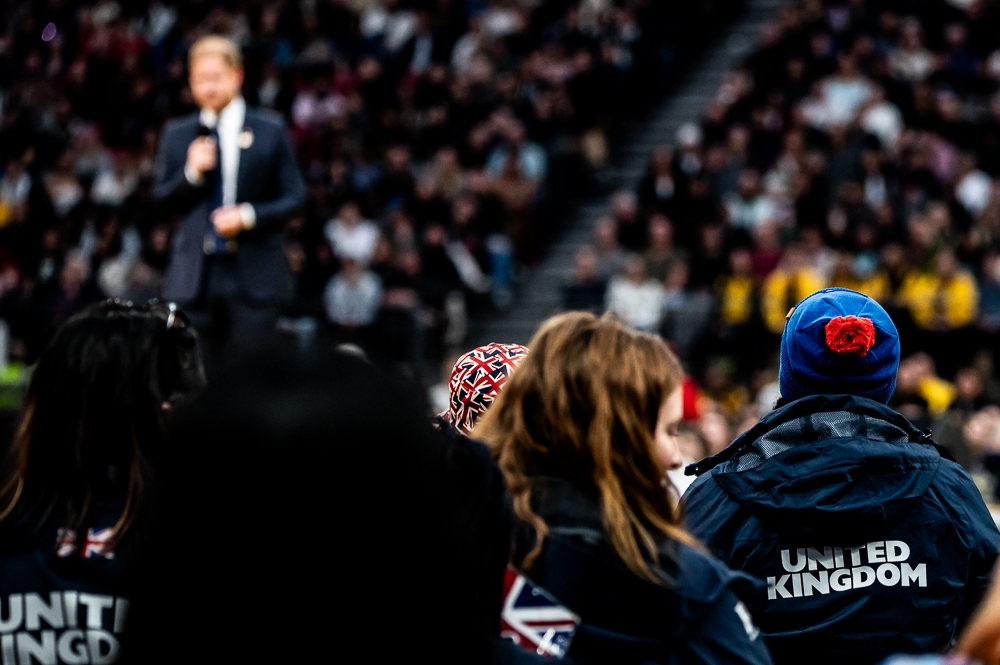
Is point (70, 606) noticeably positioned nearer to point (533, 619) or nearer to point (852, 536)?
point (533, 619)

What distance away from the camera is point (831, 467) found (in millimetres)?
2592

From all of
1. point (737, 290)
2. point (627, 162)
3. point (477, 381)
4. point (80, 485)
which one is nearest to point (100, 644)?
point (80, 485)

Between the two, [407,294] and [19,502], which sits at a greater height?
[19,502]

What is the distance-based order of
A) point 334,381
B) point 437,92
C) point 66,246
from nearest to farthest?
point 334,381, point 66,246, point 437,92

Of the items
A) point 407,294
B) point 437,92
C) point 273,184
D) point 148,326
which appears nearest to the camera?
point 148,326

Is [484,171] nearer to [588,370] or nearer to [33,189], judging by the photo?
[33,189]

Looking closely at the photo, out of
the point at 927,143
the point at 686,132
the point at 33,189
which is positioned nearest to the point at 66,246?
the point at 33,189

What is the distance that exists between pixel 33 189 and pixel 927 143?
363 inches

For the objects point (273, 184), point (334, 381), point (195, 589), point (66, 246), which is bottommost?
point (66, 246)

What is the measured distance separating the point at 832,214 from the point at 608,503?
34.2ft

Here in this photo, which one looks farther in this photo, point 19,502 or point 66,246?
point 66,246

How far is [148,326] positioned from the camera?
2299 millimetres

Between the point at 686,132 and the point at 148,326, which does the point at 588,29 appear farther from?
the point at 148,326

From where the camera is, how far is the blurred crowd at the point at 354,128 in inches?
503
